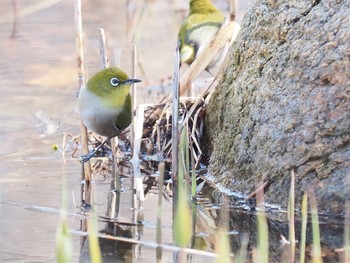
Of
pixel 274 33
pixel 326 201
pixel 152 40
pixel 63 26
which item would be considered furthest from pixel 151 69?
pixel 326 201

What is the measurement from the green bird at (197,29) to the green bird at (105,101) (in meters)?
1.74

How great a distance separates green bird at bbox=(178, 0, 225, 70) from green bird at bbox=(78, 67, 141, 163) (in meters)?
1.74

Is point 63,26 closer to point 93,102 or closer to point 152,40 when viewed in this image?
point 152,40

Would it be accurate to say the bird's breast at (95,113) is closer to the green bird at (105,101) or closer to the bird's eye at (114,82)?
the green bird at (105,101)

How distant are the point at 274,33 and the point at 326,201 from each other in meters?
1.03

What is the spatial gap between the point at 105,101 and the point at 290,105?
1.04 m

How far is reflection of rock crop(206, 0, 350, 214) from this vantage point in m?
4.98

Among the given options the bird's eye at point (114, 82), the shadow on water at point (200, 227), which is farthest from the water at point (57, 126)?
the bird's eye at point (114, 82)

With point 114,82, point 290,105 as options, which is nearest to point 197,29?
point 114,82

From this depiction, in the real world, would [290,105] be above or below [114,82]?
below

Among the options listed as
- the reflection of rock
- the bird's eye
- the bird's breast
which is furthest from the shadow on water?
the bird's eye

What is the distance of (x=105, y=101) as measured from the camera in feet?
18.1

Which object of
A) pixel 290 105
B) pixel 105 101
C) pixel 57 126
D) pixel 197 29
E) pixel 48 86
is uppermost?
pixel 197 29

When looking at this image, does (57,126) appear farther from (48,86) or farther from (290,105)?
(290,105)
